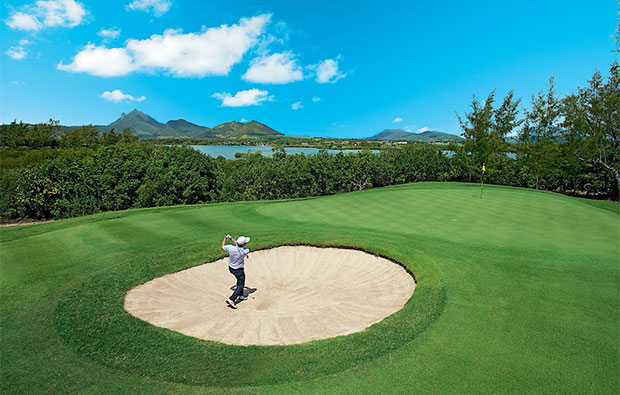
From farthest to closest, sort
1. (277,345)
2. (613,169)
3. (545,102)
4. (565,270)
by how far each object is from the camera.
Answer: (545,102) → (613,169) → (565,270) → (277,345)

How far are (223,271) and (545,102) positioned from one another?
49.3 metres

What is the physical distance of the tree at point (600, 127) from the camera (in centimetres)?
2964

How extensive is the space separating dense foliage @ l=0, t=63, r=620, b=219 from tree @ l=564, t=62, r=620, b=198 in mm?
81

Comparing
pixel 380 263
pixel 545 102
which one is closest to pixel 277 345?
pixel 380 263

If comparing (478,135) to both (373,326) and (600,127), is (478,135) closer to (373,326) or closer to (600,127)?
(600,127)

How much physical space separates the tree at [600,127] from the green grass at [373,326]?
2288cm

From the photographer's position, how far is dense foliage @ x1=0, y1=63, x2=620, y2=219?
29.2m

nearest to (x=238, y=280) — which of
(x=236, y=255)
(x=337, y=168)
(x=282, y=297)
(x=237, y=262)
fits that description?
(x=237, y=262)

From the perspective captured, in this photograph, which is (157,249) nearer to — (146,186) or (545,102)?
(146,186)

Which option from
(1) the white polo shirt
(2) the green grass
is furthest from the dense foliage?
(1) the white polo shirt

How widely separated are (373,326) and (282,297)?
2.80m

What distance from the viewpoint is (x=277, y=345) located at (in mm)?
5938

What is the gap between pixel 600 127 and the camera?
100 feet

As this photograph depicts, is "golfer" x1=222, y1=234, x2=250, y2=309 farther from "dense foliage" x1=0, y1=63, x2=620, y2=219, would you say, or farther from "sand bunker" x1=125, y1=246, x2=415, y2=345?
"dense foliage" x1=0, y1=63, x2=620, y2=219
